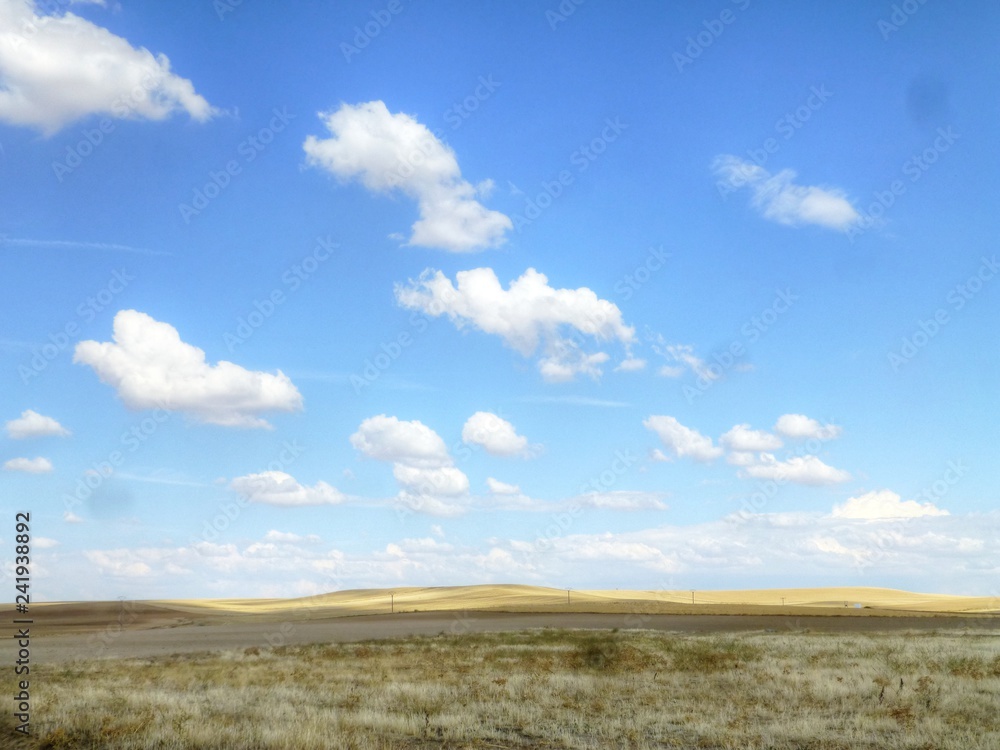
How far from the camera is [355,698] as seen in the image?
19547mm

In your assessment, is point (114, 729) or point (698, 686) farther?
point (698, 686)

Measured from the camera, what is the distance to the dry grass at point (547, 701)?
14.2m

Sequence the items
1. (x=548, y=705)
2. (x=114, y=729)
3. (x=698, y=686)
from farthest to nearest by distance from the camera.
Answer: (x=698, y=686)
(x=548, y=705)
(x=114, y=729)

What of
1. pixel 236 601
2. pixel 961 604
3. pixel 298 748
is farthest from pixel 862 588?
pixel 298 748

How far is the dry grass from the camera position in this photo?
14156mm

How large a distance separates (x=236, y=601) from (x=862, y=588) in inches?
5445

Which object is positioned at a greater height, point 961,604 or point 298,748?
point 298,748

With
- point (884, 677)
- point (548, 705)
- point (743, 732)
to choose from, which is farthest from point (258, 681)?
point (884, 677)

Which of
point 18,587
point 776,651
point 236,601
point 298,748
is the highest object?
point 18,587

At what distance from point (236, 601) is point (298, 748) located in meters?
180

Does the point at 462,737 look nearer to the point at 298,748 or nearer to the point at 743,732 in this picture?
the point at 298,748

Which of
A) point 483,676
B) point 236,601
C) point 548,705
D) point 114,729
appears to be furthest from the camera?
point 236,601

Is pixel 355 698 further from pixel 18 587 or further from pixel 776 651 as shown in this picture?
pixel 776 651

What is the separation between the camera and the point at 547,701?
63.4 ft
